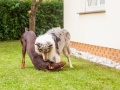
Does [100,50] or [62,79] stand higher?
[100,50]

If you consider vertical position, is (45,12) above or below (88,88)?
above

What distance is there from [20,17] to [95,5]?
7.08 meters

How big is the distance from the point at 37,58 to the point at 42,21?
369 inches

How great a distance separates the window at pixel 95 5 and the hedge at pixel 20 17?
20.3ft

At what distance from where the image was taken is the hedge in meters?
14.3

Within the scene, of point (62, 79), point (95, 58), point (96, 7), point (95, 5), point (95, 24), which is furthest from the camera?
point (95, 5)

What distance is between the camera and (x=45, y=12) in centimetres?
1563

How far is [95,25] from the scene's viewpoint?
8.31m

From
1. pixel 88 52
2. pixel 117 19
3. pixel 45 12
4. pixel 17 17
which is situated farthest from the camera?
pixel 45 12

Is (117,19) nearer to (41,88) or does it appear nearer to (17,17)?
(41,88)

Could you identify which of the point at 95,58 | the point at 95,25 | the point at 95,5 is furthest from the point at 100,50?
the point at 95,5

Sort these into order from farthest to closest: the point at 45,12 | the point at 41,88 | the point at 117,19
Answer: the point at 45,12, the point at 117,19, the point at 41,88

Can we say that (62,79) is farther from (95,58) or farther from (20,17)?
(20,17)

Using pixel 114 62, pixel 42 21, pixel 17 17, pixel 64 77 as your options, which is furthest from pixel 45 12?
pixel 64 77
